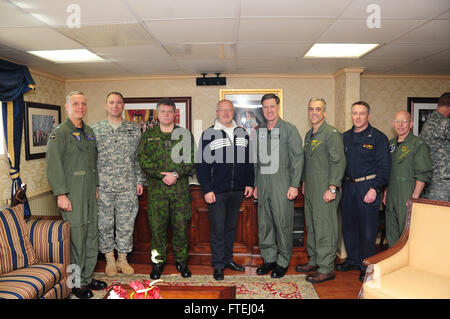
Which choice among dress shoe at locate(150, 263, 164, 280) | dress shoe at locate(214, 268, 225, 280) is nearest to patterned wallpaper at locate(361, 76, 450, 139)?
dress shoe at locate(214, 268, 225, 280)

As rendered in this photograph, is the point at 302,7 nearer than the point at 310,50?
Yes

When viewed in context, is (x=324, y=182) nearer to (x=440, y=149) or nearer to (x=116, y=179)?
(x=440, y=149)

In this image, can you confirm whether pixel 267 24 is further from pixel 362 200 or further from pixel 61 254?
pixel 61 254

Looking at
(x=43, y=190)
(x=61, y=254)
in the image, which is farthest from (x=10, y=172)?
(x=61, y=254)

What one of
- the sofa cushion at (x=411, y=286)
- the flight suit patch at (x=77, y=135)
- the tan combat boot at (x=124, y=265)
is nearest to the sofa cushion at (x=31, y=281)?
the tan combat boot at (x=124, y=265)

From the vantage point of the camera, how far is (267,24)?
2.58 m

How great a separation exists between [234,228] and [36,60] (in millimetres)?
3006

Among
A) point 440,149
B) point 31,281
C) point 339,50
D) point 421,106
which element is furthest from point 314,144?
point 421,106

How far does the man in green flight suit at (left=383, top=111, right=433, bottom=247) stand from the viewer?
320cm

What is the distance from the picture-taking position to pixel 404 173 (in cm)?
328

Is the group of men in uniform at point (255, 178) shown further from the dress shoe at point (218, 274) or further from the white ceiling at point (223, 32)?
the white ceiling at point (223, 32)

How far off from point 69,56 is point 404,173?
3.87 meters

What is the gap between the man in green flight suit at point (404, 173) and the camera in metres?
3.20
